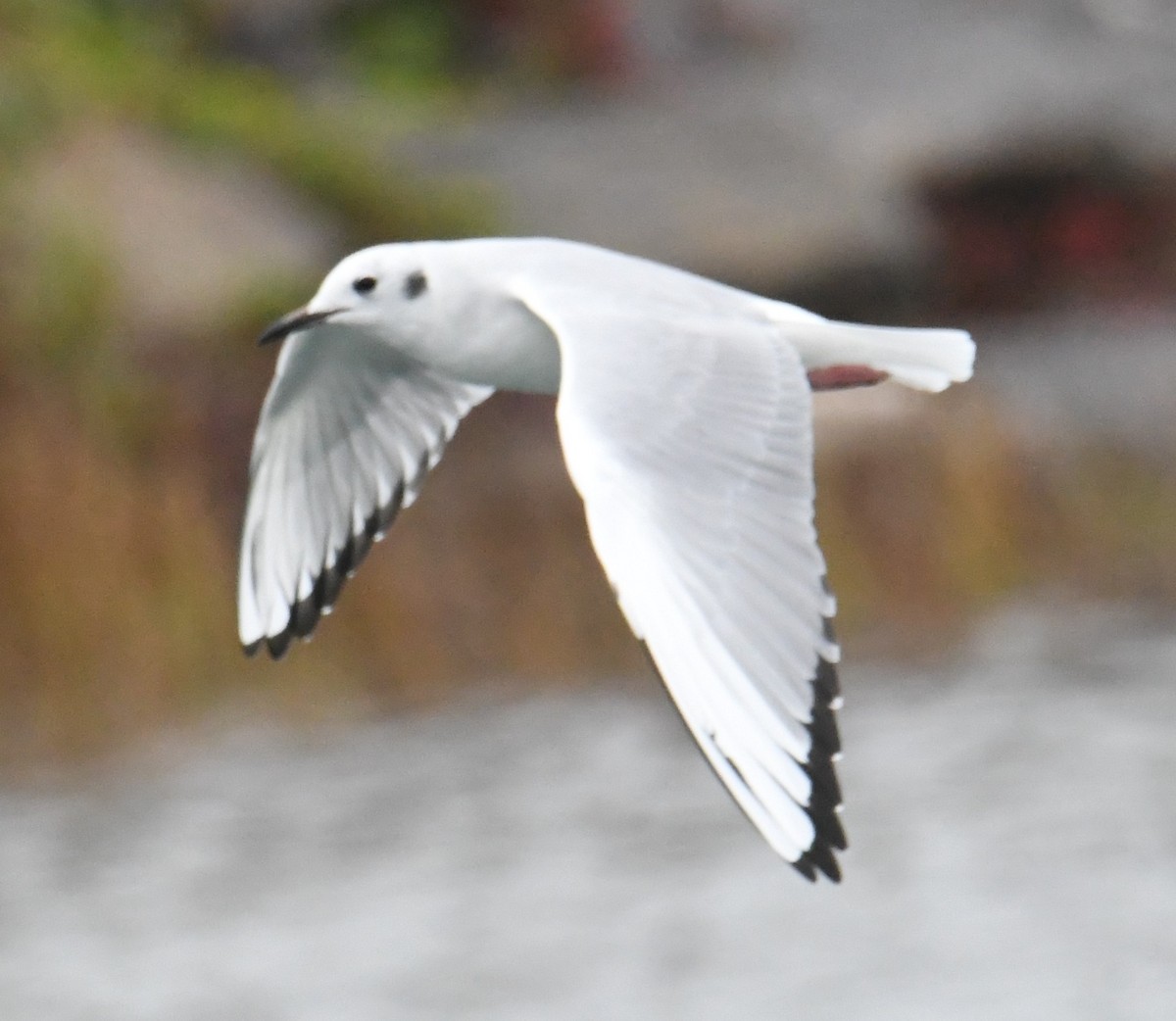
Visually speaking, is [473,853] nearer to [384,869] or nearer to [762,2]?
[384,869]

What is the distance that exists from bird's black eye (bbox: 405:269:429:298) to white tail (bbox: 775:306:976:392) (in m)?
0.48

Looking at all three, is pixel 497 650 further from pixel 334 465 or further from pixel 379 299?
pixel 379 299

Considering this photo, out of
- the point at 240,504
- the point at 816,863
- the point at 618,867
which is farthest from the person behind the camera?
the point at 618,867

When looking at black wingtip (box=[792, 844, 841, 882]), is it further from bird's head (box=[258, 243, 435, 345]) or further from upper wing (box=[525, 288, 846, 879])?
bird's head (box=[258, 243, 435, 345])

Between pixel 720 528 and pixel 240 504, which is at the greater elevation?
pixel 720 528

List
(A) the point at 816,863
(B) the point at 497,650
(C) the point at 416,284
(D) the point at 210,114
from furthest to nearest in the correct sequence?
(D) the point at 210,114, (B) the point at 497,650, (C) the point at 416,284, (A) the point at 816,863

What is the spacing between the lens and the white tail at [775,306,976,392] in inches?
156

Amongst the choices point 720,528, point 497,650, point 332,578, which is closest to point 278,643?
point 332,578

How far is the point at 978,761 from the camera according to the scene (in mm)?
9375

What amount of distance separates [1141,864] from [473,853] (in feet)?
6.29

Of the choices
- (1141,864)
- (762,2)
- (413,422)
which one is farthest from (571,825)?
(762,2)

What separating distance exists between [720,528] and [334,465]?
44.7 inches

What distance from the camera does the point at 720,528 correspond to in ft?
11.5

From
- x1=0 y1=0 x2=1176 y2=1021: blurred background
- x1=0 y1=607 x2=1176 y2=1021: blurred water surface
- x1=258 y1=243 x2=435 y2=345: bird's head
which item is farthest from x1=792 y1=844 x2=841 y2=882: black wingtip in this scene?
x1=0 y1=0 x2=1176 y2=1021: blurred background
